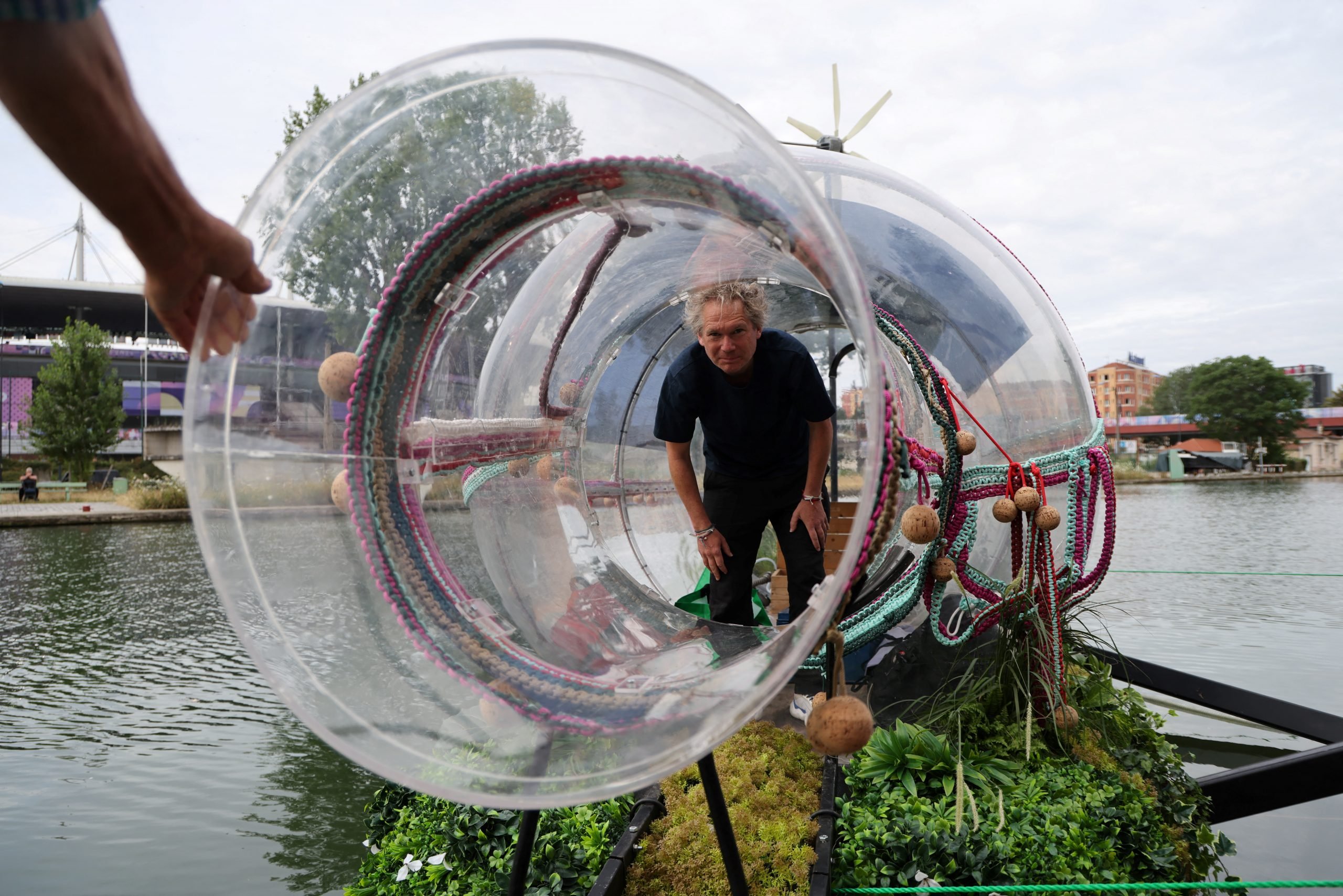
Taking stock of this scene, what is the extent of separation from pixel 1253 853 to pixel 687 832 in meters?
2.20

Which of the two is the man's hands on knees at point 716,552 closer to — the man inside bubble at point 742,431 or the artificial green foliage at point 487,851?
the man inside bubble at point 742,431

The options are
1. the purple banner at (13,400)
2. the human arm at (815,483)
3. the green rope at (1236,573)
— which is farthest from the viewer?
the purple banner at (13,400)

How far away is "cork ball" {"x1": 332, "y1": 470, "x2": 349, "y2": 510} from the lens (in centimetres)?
144

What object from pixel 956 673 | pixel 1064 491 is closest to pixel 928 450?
pixel 1064 491

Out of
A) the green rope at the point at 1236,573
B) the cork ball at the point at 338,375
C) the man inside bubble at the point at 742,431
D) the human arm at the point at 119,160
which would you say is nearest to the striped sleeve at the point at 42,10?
the human arm at the point at 119,160

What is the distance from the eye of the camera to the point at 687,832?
7.86 ft

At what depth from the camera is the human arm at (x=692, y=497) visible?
278cm

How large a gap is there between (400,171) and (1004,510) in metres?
2.21

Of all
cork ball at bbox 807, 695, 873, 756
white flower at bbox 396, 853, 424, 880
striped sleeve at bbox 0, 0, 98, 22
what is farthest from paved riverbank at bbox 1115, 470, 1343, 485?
striped sleeve at bbox 0, 0, 98, 22

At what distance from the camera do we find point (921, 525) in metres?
2.31

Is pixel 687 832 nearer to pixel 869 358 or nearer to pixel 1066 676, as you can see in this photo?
pixel 1066 676

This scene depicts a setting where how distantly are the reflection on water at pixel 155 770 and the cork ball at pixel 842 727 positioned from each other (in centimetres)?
230

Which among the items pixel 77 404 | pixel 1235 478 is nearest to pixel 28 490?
pixel 77 404

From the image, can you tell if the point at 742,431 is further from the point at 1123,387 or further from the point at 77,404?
the point at 1123,387
